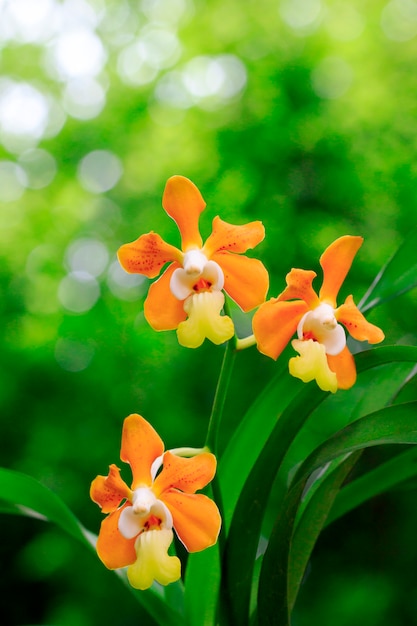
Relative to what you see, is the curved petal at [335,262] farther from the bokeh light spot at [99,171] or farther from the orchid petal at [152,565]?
the bokeh light spot at [99,171]

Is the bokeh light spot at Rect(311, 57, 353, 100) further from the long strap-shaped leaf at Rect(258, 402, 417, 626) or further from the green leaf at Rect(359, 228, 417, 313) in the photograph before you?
the long strap-shaped leaf at Rect(258, 402, 417, 626)

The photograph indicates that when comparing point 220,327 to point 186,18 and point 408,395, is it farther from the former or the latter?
point 186,18

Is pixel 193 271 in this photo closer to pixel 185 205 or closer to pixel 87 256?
pixel 185 205

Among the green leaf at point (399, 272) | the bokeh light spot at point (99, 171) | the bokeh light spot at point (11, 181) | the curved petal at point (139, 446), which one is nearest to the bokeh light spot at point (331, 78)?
the bokeh light spot at point (99, 171)

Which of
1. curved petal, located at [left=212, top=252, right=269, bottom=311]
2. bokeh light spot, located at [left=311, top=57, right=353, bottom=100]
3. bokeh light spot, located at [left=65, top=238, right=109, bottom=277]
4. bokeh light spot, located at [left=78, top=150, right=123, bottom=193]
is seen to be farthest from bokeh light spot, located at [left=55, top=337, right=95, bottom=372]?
curved petal, located at [left=212, top=252, right=269, bottom=311]

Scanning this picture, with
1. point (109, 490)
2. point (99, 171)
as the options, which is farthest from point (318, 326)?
point (99, 171)

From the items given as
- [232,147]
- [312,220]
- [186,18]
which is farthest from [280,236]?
[186,18]

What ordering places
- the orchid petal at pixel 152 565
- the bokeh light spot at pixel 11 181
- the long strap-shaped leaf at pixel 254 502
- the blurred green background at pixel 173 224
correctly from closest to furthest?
1. the orchid petal at pixel 152 565
2. the long strap-shaped leaf at pixel 254 502
3. the blurred green background at pixel 173 224
4. the bokeh light spot at pixel 11 181
